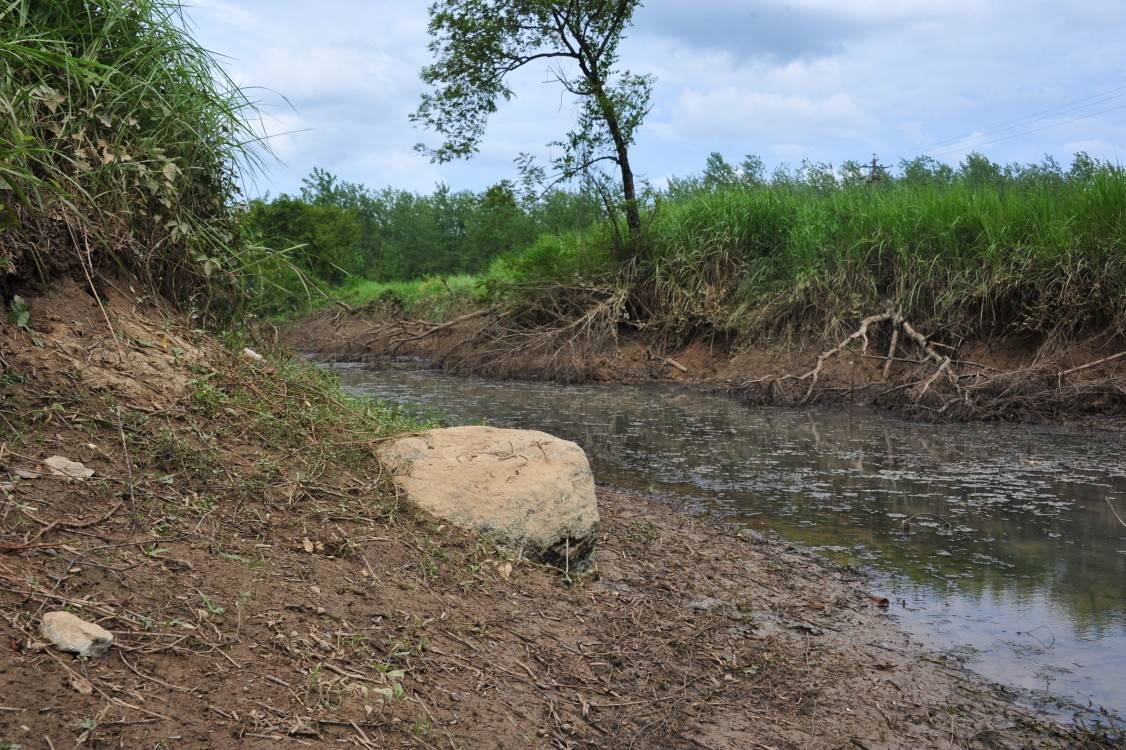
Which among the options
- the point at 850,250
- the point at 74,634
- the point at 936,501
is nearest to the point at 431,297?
the point at 850,250

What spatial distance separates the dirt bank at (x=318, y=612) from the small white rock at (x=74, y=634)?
3 centimetres

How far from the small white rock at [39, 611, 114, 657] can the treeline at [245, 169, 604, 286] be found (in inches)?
620

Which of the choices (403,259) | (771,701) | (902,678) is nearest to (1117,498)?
(902,678)

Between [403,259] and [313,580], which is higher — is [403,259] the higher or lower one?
the higher one

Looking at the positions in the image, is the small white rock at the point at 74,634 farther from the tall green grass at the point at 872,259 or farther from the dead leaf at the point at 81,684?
the tall green grass at the point at 872,259

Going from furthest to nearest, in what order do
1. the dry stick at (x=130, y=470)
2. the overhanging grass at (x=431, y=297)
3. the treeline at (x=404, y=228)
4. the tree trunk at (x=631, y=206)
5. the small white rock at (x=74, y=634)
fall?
the treeline at (x=404, y=228) → the overhanging grass at (x=431, y=297) → the tree trunk at (x=631, y=206) → the dry stick at (x=130, y=470) → the small white rock at (x=74, y=634)

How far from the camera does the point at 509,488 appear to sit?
13.5 feet

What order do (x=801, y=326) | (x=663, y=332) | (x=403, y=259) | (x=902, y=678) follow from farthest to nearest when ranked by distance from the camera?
(x=403, y=259), (x=663, y=332), (x=801, y=326), (x=902, y=678)

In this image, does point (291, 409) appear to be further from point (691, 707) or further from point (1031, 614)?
point (1031, 614)

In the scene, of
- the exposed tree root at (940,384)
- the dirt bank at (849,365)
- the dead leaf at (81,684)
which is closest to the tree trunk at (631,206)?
the dirt bank at (849,365)

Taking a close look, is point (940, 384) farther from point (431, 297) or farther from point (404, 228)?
point (404, 228)

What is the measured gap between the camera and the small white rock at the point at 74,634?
7.50ft

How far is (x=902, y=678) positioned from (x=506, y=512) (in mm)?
1768

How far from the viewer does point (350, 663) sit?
267 centimetres
